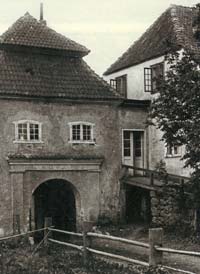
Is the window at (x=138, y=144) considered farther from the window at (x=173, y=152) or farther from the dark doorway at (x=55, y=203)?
the dark doorway at (x=55, y=203)

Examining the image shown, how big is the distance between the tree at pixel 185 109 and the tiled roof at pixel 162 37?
7131mm

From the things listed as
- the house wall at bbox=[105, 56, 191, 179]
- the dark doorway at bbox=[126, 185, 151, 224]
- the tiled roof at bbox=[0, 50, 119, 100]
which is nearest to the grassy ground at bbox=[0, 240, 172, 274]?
the tiled roof at bbox=[0, 50, 119, 100]

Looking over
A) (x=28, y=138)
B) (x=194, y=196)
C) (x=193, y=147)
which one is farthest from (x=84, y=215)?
(x=193, y=147)

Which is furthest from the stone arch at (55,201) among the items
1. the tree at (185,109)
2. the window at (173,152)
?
the tree at (185,109)

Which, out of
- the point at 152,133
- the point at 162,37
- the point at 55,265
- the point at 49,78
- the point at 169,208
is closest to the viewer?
the point at 55,265

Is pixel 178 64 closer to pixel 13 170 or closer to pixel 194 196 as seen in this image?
pixel 194 196

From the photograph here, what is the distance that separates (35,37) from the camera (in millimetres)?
27484

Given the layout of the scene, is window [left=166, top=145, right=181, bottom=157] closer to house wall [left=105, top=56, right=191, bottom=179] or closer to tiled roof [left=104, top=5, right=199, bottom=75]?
house wall [left=105, top=56, right=191, bottom=179]

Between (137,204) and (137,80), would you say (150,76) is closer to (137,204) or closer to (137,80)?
(137,80)

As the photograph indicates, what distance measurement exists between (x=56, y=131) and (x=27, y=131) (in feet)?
4.73

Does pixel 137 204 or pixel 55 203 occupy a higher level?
pixel 55 203

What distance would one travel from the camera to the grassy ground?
14.7m

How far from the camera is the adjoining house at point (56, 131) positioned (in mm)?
25359

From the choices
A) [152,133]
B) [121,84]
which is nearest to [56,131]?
[152,133]
